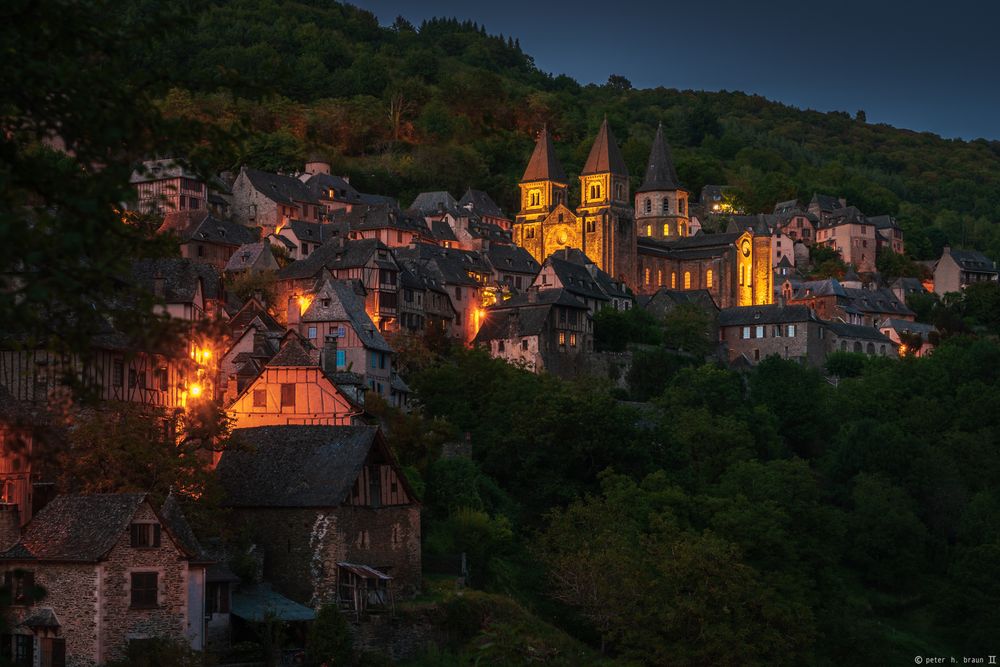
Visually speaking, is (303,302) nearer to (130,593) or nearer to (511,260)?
(511,260)

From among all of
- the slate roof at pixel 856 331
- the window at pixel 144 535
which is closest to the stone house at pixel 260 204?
the slate roof at pixel 856 331

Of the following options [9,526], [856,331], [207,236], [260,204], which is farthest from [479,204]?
[9,526]

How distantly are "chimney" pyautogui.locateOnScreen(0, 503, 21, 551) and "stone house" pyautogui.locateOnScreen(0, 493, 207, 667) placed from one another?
52cm

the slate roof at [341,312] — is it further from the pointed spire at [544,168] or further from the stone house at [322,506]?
the pointed spire at [544,168]

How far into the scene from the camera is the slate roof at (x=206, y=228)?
79.4 m

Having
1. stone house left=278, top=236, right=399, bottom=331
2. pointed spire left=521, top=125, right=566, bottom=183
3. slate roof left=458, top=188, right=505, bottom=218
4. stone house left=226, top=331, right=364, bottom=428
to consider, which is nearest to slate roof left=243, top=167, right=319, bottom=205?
slate roof left=458, top=188, right=505, bottom=218

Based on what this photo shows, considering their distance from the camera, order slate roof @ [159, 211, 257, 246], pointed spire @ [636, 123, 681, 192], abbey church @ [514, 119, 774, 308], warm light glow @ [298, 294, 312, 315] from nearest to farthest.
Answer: warm light glow @ [298, 294, 312, 315] < slate roof @ [159, 211, 257, 246] < abbey church @ [514, 119, 774, 308] < pointed spire @ [636, 123, 681, 192]

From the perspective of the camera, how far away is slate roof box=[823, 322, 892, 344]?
338ft

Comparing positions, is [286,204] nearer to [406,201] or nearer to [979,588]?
[406,201]

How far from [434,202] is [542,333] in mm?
43369

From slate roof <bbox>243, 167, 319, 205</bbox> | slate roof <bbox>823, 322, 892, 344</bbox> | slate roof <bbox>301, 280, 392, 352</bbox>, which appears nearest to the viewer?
Answer: slate roof <bbox>301, 280, 392, 352</bbox>

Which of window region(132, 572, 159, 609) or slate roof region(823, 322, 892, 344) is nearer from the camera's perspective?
window region(132, 572, 159, 609)

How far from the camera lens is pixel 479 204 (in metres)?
125

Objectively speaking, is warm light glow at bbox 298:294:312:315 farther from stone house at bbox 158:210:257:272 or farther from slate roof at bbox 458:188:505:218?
slate roof at bbox 458:188:505:218
